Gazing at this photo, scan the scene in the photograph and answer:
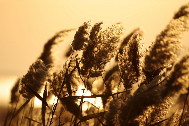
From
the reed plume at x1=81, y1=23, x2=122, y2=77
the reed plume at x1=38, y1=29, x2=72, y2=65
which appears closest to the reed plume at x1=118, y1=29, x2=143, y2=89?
the reed plume at x1=81, y1=23, x2=122, y2=77

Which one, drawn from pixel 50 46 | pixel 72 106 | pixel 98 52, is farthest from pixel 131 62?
pixel 50 46

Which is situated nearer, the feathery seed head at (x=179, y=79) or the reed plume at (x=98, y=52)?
the feathery seed head at (x=179, y=79)

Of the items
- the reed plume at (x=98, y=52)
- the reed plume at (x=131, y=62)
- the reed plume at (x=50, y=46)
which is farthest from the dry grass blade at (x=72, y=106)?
the reed plume at (x=50, y=46)

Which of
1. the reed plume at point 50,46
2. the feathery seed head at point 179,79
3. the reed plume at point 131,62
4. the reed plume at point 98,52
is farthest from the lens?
the reed plume at point 50,46

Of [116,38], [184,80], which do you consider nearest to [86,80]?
[116,38]

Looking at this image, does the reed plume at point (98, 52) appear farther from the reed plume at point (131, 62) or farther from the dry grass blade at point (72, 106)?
the dry grass blade at point (72, 106)

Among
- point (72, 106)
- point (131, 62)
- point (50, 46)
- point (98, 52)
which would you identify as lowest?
point (72, 106)

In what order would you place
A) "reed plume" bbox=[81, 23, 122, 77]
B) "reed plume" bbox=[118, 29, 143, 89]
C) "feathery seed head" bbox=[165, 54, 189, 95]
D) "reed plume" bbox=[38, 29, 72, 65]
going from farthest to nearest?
1. "reed plume" bbox=[38, 29, 72, 65]
2. "reed plume" bbox=[81, 23, 122, 77]
3. "reed plume" bbox=[118, 29, 143, 89]
4. "feathery seed head" bbox=[165, 54, 189, 95]


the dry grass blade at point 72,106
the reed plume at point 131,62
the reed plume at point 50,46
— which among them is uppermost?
the reed plume at point 50,46

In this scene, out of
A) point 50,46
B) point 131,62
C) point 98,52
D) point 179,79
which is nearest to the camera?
point 179,79

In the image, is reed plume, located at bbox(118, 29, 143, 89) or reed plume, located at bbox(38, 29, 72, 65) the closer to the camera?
reed plume, located at bbox(118, 29, 143, 89)

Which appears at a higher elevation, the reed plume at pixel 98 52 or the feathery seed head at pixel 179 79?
the reed plume at pixel 98 52

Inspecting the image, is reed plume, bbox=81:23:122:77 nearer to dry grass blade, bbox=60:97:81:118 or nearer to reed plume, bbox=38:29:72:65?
dry grass blade, bbox=60:97:81:118

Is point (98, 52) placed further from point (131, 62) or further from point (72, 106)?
point (72, 106)
